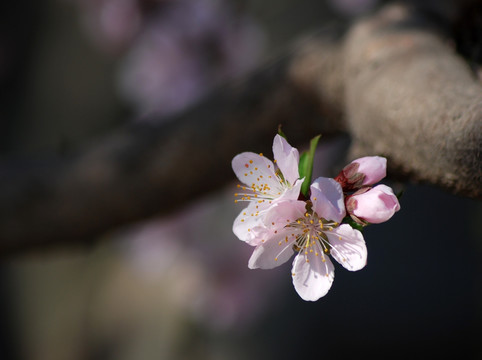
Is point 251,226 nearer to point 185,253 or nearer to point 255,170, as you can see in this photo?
point 255,170

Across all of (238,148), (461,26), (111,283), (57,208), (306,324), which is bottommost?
(306,324)

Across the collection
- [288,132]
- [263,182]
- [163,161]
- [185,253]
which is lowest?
[263,182]

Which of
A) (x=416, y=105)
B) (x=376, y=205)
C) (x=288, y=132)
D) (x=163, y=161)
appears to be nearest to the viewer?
(x=376, y=205)

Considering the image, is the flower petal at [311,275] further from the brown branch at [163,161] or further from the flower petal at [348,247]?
the brown branch at [163,161]

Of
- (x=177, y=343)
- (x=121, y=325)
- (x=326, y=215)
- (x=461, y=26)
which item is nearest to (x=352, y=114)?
(x=461, y=26)

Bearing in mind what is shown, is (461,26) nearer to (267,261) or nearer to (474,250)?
(267,261)

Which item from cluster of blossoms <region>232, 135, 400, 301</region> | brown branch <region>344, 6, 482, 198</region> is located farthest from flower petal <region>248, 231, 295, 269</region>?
brown branch <region>344, 6, 482, 198</region>

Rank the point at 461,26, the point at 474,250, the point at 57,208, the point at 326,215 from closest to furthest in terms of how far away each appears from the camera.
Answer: the point at 326,215 → the point at 461,26 → the point at 57,208 → the point at 474,250

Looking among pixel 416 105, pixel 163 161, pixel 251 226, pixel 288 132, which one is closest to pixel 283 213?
pixel 251 226
